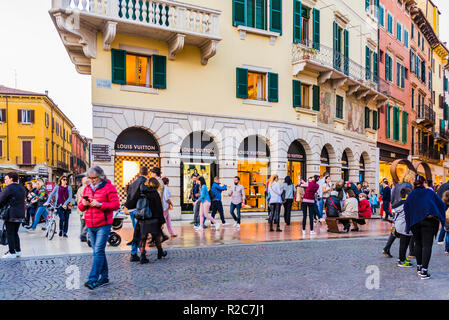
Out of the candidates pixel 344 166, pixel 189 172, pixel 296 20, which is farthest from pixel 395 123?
pixel 189 172

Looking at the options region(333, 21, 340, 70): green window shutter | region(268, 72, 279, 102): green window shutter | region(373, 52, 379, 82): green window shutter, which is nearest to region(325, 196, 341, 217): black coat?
region(268, 72, 279, 102): green window shutter

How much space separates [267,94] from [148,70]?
19.8 ft

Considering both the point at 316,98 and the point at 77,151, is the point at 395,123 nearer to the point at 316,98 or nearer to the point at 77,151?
the point at 316,98

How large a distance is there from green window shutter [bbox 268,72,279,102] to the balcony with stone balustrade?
3.68 meters

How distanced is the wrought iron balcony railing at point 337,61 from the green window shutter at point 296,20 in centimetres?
38

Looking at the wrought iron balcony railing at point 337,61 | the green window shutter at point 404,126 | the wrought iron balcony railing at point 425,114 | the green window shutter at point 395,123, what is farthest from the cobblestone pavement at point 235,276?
the wrought iron balcony railing at point 425,114

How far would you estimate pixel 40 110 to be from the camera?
51312 millimetres

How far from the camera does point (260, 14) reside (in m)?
21.3

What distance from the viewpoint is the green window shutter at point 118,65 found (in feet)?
56.2

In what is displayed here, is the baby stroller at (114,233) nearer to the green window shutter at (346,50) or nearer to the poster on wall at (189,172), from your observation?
the poster on wall at (189,172)

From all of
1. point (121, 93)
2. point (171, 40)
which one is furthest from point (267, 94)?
point (121, 93)

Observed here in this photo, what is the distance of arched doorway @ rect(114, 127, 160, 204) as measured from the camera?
57.9 ft

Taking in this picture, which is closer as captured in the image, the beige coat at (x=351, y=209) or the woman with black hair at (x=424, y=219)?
the woman with black hair at (x=424, y=219)

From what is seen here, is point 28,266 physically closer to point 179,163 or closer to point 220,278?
point 220,278
